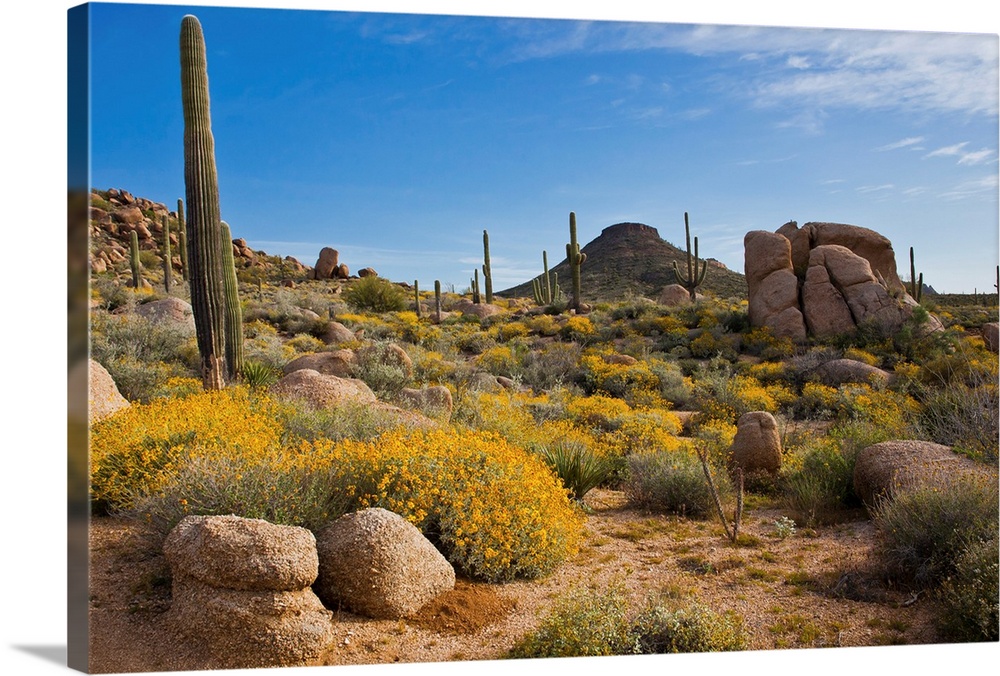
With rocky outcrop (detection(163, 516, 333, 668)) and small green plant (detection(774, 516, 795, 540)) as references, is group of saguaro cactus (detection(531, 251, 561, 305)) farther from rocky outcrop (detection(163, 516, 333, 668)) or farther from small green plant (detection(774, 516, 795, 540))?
rocky outcrop (detection(163, 516, 333, 668))

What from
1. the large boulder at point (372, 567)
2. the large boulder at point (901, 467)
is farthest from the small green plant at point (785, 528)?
the large boulder at point (372, 567)

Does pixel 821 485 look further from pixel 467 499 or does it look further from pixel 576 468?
pixel 467 499

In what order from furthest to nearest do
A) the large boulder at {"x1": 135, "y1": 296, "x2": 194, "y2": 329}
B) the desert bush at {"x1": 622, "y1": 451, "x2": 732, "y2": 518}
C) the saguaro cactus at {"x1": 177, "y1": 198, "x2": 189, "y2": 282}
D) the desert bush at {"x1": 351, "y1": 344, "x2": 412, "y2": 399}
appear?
the saguaro cactus at {"x1": 177, "y1": 198, "x2": 189, "y2": 282} → the large boulder at {"x1": 135, "y1": 296, "x2": 194, "y2": 329} → the desert bush at {"x1": 351, "y1": 344, "x2": 412, "y2": 399} → the desert bush at {"x1": 622, "y1": 451, "x2": 732, "y2": 518}

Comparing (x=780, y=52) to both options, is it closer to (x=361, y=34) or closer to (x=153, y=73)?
(x=361, y=34)

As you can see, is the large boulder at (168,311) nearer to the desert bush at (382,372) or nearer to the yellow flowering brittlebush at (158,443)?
the desert bush at (382,372)

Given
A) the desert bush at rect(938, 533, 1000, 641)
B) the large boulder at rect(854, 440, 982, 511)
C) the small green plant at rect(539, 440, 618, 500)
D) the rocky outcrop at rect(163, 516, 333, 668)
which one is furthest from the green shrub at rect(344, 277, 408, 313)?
the desert bush at rect(938, 533, 1000, 641)

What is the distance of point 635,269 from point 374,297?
1749cm

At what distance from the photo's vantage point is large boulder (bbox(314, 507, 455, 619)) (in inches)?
201

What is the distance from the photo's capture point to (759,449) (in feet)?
32.1

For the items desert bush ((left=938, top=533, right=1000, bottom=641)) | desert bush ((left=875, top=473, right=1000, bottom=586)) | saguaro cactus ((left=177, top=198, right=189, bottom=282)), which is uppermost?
saguaro cactus ((left=177, top=198, right=189, bottom=282))

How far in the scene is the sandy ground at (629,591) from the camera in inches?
193

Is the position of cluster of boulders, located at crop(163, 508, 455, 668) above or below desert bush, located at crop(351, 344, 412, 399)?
below

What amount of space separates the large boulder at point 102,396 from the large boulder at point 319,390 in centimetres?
192

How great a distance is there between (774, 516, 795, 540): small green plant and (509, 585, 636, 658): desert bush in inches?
122
